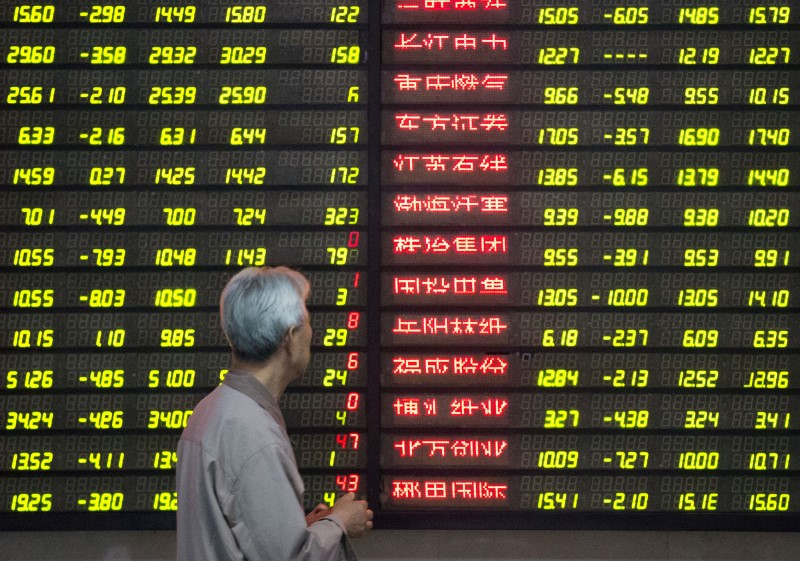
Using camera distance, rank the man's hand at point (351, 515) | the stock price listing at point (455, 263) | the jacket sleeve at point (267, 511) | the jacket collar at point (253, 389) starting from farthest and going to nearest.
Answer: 1. the stock price listing at point (455, 263)
2. the man's hand at point (351, 515)
3. the jacket collar at point (253, 389)
4. the jacket sleeve at point (267, 511)

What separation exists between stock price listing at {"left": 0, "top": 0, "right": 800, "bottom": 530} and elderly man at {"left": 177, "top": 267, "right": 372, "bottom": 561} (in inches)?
68.2

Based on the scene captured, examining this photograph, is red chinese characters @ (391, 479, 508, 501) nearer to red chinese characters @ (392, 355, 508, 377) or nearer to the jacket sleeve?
red chinese characters @ (392, 355, 508, 377)

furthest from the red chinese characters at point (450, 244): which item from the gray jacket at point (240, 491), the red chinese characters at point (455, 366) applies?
the gray jacket at point (240, 491)

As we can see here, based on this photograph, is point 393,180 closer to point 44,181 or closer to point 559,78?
point 559,78

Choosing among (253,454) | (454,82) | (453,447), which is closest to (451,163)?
(454,82)

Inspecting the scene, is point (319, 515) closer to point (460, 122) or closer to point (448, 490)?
point (448, 490)

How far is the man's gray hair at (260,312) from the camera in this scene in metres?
2.34

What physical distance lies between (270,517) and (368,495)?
198 centimetres

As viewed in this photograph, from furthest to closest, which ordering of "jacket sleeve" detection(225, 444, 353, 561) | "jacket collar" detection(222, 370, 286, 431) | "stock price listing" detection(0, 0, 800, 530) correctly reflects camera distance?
"stock price listing" detection(0, 0, 800, 530) < "jacket collar" detection(222, 370, 286, 431) < "jacket sleeve" detection(225, 444, 353, 561)

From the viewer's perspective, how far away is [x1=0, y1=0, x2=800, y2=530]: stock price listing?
4148 millimetres

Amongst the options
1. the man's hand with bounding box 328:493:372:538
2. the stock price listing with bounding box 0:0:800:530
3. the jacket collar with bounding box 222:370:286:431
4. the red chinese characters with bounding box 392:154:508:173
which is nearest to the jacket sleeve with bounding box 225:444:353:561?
the jacket collar with bounding box 222:370:286:431

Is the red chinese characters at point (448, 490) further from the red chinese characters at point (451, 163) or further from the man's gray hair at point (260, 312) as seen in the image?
the man's gray hair at point (260, 312)

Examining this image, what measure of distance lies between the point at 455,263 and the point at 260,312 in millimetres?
1890

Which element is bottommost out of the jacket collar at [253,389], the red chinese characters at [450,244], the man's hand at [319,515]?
the man's hand at [319,515]
